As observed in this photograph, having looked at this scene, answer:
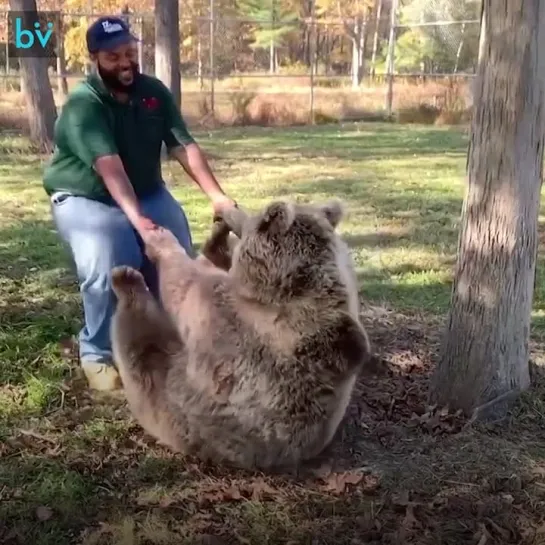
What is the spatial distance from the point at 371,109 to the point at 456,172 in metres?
10.4

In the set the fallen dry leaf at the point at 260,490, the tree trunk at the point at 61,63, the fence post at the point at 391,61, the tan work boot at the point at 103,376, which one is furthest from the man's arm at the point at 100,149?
the fence post at the point at 391,61

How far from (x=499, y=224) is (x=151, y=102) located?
2128 mm

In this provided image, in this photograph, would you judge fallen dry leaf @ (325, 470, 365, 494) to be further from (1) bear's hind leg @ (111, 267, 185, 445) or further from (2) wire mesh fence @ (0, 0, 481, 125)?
(2) wire mesh fence @ (0, 0, 481, 125)

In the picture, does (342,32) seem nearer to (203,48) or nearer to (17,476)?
(203,48)

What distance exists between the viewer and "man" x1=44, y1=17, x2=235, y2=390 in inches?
175

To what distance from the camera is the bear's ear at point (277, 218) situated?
3570mm

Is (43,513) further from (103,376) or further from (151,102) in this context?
(151,102)

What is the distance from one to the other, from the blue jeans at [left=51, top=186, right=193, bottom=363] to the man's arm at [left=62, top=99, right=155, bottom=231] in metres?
0.25

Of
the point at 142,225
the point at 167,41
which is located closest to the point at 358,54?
the point at 167,41

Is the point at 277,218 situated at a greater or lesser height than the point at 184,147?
lesser

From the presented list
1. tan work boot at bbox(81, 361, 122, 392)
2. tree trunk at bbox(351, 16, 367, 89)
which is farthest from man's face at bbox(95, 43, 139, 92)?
tree trunk at bbox(351, 16, 367, 89)

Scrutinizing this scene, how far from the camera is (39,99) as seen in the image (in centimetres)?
1530

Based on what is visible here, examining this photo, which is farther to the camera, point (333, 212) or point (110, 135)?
point (110, 135)

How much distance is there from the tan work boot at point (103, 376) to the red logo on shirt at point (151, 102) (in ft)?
5.06
